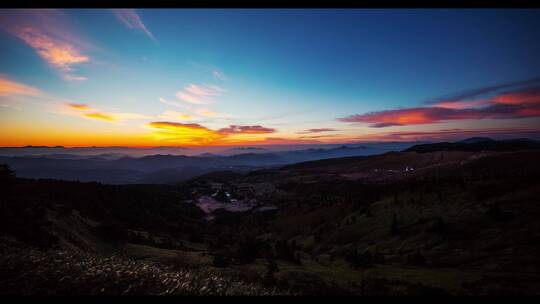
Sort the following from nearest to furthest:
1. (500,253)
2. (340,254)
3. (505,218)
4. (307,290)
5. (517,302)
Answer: (517,302), (307,290), (500,253), (505,218), (340,254)

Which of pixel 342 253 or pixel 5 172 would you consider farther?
pixel 342 253

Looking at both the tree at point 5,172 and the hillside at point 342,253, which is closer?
the hillside at point 342,253

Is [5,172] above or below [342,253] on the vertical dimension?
above

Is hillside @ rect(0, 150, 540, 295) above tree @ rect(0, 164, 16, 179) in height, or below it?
below

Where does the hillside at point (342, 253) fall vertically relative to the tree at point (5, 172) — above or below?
below

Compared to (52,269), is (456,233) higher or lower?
lower

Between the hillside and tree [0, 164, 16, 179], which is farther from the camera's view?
tree [0, 164, 16, 179]
